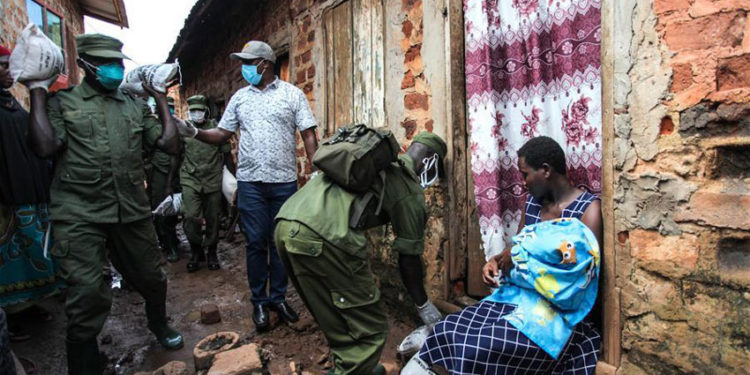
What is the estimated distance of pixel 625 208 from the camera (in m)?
1.99

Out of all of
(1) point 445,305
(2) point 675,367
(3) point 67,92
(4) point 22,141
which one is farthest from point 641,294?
(4) point 22,141

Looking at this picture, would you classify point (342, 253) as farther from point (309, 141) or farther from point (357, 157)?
point (309, 141)

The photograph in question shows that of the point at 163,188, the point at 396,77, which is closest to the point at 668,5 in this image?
the point at 396,77

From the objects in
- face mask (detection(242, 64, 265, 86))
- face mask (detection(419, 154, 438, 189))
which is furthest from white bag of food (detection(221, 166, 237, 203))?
face mask (detection(419, 154, 438, 189))

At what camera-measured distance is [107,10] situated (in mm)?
12297

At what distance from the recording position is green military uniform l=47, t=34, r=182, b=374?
2361 millimetres

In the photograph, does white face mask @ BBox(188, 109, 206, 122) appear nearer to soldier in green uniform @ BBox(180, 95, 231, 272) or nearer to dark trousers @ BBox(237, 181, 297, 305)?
soldier in green uniform @ BBox(180, 95, 231, 272)

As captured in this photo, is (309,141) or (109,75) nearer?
(109,75)

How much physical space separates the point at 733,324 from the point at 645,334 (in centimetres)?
34

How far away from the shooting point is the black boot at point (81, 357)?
2.36 metres

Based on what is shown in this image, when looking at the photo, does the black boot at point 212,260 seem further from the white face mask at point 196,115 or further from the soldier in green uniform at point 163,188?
the white face mask at point 196,115

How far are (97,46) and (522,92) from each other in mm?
2442

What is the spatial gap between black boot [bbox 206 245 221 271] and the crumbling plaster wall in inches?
161

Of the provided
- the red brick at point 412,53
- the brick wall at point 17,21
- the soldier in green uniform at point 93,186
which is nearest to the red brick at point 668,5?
the red brick at point 412,53
